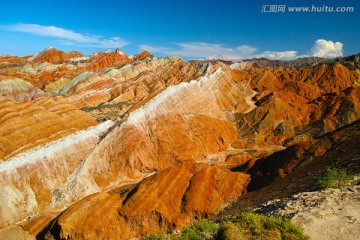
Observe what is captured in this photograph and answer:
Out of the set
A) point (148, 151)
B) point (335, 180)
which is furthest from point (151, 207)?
point (148, 151)

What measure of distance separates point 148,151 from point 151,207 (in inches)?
718

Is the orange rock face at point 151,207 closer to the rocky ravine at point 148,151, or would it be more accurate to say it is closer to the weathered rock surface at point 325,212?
the rocky ravine at point 148,151

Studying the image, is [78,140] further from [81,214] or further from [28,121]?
[81,214]

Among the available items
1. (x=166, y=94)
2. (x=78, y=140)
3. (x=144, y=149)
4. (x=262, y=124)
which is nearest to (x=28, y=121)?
(x=78, y=140)

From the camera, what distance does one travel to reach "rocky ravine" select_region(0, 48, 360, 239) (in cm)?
2623

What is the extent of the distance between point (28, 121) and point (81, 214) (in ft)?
75.7

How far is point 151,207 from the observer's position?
25531mm

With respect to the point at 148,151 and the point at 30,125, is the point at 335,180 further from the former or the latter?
the point at 30,125

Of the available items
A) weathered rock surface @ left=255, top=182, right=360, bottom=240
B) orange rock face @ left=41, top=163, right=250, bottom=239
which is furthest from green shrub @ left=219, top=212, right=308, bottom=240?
orange rock face @ left=41, top=163, right=250, bottom=239

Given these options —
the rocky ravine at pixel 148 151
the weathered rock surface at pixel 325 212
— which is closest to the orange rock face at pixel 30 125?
the rocky ravine at pixel 148 151

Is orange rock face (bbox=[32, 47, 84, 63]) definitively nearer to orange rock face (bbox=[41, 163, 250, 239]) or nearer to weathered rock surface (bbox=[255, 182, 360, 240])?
orange rock face (bbox=[41, 163, 250, 239])

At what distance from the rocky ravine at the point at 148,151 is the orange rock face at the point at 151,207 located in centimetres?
8

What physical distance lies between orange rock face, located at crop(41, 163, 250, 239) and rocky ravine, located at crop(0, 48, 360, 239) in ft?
0.28

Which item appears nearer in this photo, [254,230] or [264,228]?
[254,230]
